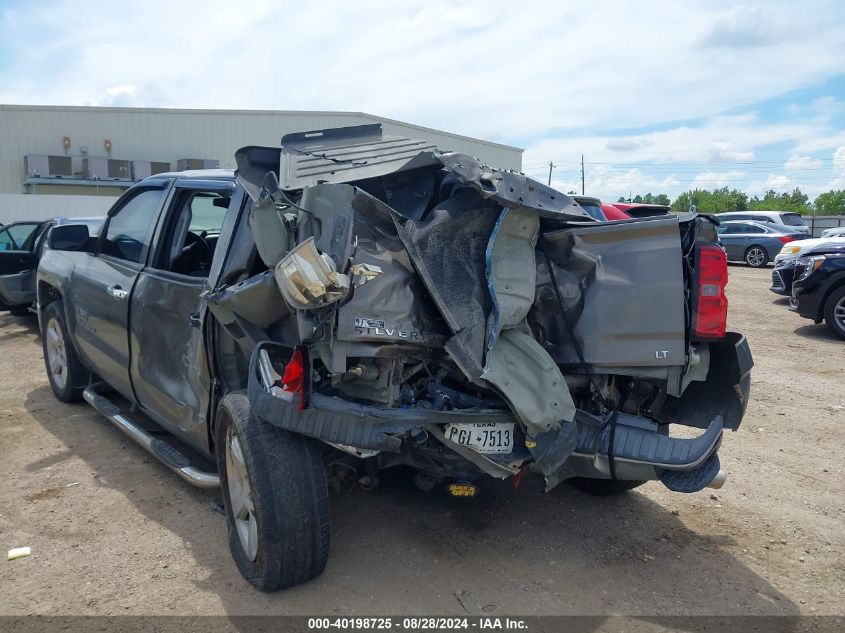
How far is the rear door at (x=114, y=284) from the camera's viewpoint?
487 cm

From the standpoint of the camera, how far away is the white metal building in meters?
29.1

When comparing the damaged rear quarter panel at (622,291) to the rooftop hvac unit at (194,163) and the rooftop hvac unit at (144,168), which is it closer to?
the rooftop hvac unit at (194,163)

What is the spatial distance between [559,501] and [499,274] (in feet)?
6.01

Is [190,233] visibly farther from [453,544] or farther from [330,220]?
[453,544]

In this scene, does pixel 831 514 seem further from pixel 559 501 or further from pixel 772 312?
pixel 772 312

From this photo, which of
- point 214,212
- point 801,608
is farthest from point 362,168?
point 801,608

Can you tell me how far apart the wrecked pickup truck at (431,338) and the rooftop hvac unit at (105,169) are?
91.4ft

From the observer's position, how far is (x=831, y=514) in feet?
14.2

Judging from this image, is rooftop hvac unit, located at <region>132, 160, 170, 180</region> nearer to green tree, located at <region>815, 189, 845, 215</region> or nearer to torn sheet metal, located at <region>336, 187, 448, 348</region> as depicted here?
torn sheet metal, located at <region>336, 187, 448, 348</region>

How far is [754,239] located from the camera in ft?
69.8

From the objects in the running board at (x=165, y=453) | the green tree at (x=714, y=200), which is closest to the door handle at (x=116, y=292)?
the running board at (x=165, y=453)

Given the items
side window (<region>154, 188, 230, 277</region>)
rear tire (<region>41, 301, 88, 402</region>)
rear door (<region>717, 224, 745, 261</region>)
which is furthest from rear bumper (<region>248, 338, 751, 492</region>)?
rear door (<region>717, 224, 745, 261</region>)

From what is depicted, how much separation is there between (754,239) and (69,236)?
20.0m

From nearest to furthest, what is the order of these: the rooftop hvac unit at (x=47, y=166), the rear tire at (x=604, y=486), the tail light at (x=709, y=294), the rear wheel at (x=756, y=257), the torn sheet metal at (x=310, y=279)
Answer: the torn sheet metal at (x=310, y=279)
the tail light at (x=709, y=294)
the rear tire at (x=604, y=486)
the rear wheel at (x=756, y=257)
the rooftop hvac unit at (x=47, y=166)
